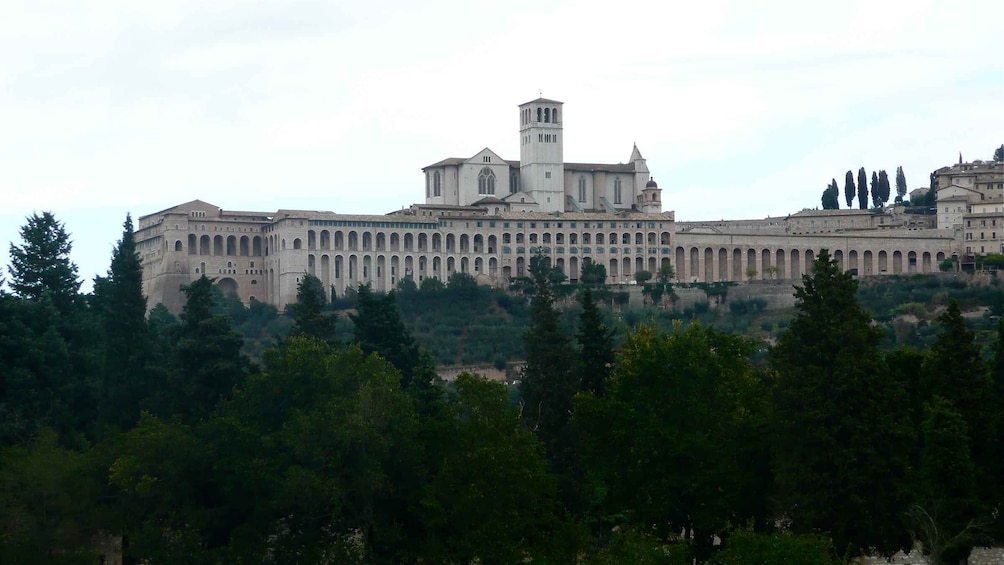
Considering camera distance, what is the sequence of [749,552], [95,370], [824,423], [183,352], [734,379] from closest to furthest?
[749,552], [824,423], [734,379], [183,352], [95,370]

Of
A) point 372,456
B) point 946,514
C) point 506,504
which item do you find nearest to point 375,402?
point 372,456

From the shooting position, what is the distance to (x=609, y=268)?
103 metres

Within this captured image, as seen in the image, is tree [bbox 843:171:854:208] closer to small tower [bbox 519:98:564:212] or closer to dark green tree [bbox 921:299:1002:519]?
A: small tower [bbox 519:98:564:212]

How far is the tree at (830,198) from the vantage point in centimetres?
11744

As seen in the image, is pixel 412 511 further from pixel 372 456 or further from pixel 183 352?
pixel 183 352

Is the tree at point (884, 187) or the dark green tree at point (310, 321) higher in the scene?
the tree at point (884, 187)

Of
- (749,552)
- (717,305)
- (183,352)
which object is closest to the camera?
(749,552)

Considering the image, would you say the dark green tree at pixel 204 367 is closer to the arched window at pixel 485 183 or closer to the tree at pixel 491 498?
the tree at pixel 491 498

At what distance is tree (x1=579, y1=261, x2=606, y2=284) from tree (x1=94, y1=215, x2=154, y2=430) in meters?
50.9

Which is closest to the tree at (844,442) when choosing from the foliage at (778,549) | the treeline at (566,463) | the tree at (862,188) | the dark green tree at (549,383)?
the treeline at (566,463)

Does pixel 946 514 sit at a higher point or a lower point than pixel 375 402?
lower

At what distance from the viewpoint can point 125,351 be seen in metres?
48.1

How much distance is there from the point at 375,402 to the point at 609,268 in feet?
212

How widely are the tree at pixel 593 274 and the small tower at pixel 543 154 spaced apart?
753cm
